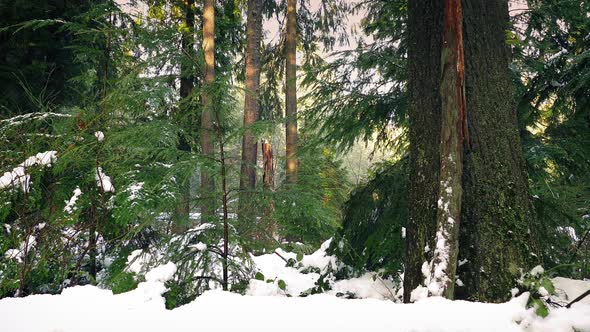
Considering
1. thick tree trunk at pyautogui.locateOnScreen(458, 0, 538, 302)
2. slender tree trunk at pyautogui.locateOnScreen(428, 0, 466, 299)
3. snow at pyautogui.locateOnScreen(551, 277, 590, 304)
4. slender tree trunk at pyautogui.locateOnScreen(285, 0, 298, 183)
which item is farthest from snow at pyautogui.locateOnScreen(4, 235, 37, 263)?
slender tree trunk at pyautogui.locateOnScreen(285, 0, 298, 183)

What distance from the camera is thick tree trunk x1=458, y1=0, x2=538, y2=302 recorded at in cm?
201

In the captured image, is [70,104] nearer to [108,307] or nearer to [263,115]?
[108,307]

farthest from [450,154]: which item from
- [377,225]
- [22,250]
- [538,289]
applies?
[22,250]

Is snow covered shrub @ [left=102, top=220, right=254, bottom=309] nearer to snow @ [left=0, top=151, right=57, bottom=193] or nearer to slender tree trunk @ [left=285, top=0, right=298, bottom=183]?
snow @ [left=0, top=151, right=57, bottom=193]

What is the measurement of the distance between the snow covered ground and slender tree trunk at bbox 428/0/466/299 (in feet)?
1.05

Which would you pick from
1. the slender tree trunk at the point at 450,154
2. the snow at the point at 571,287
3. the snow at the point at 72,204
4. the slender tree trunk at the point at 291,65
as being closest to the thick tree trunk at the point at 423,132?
the slender tree trunk at the point at 450,154

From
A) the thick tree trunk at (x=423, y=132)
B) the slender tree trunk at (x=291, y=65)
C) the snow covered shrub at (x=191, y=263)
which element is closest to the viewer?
the thick tree trunk at (x=423, y=132)

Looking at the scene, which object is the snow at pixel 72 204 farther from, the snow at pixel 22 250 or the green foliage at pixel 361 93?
the green foliage at pixel 361 93

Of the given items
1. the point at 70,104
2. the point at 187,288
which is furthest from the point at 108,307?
the point at 70,104

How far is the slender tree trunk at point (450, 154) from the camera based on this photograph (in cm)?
194

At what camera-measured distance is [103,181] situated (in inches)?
138

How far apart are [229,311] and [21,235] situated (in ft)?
9.60

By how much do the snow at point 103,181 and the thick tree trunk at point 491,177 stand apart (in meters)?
3.22

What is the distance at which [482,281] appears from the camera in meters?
2.00
